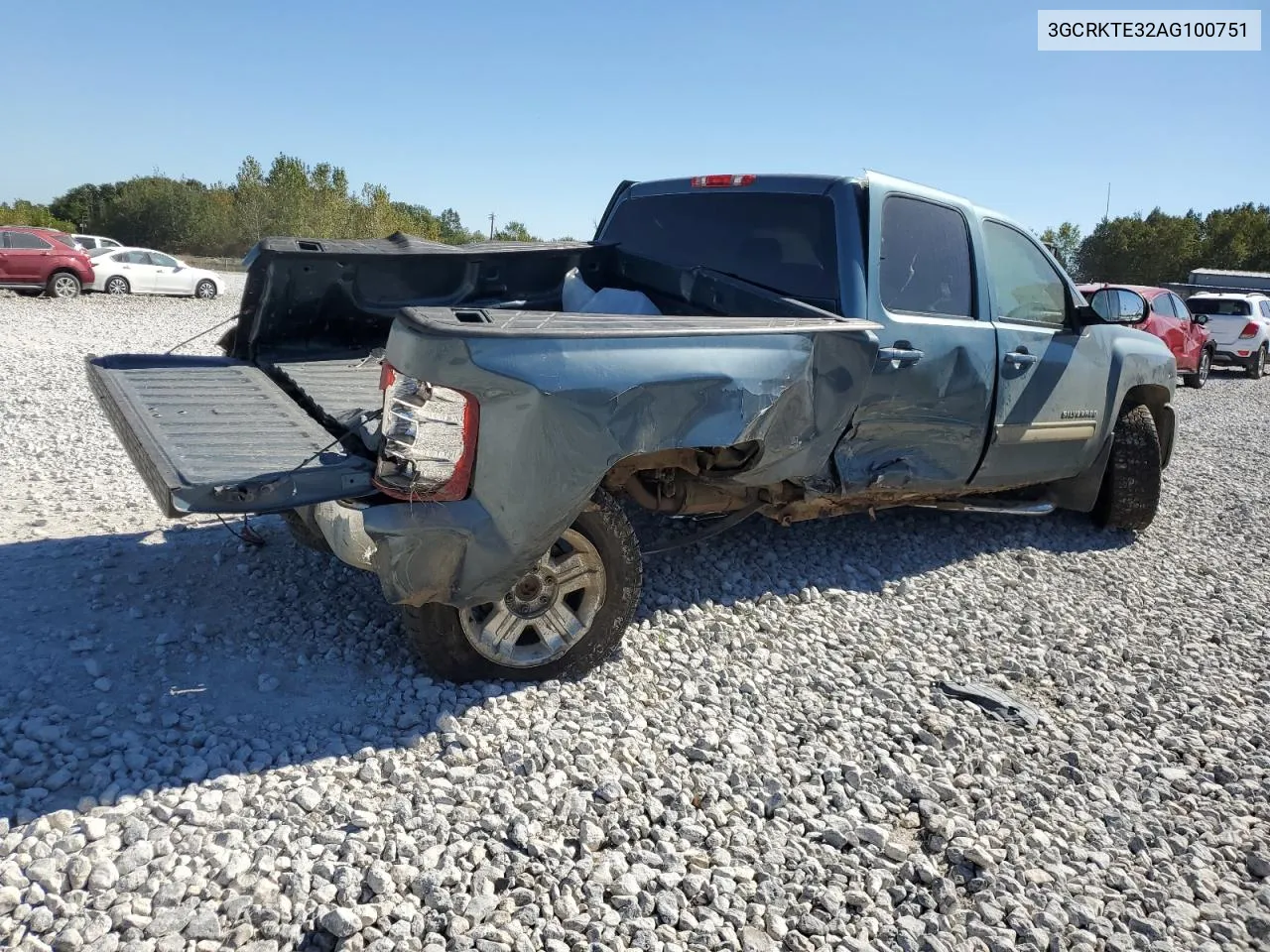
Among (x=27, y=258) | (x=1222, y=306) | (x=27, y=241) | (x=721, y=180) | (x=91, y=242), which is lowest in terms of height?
(x=1222, y=306)

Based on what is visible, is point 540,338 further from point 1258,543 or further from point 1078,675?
point 1258,543

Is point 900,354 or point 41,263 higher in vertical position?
point 41,263

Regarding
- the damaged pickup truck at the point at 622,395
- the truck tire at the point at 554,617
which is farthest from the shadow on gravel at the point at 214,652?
the damaged pickup truck at the point at 622,395

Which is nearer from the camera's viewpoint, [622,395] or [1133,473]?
[622,395]

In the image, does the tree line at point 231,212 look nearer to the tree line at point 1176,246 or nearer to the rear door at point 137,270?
the rear door at point 137,270

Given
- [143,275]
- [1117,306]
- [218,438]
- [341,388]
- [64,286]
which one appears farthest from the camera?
[143,275]

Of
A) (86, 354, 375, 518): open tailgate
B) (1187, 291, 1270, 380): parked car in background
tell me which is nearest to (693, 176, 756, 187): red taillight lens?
(86, 354, 375, 518): open tailgate

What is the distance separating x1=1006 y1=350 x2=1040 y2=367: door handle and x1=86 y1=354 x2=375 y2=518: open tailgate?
3.51 meters

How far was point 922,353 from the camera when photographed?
4.56 m

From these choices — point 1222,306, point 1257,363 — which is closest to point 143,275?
point 1222,306

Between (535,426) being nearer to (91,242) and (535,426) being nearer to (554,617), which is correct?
(554,617)

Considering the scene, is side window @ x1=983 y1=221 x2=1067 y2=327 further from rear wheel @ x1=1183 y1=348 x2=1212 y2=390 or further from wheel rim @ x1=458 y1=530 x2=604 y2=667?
rear wheel @ x1=1183 y1=348 x2=1212 y2=390

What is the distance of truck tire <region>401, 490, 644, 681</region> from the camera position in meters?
3.52

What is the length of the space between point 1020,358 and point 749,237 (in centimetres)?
165
